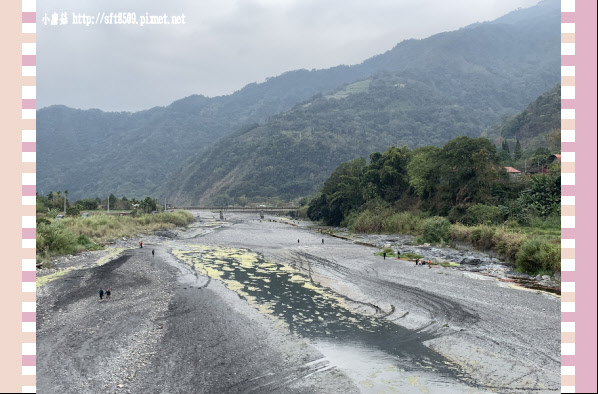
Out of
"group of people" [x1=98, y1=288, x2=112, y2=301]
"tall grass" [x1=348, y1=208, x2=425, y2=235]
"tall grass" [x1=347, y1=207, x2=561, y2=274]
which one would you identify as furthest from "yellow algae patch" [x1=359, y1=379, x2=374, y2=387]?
"tall grass" [x1=348, y1=208, x2=425, y2=235]

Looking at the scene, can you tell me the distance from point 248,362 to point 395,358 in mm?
6749

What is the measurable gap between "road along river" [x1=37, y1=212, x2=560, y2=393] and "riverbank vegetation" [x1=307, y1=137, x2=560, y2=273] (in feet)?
38.5

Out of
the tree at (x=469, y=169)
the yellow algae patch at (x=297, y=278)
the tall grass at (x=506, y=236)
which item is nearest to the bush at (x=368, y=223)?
the tall grass at (x=506, y=236)

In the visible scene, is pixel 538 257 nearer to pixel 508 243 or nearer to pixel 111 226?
pixel 508 243

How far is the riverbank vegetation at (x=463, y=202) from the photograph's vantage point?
154 ft

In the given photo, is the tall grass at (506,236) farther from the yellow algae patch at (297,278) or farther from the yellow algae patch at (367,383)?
the yellow algae patch at (367,383)

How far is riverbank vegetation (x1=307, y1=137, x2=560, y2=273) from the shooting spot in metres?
46.9

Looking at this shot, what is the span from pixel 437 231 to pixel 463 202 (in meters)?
12.4

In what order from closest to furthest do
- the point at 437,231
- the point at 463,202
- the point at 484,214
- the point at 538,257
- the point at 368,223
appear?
the point at 538,257 < the point at 484,214 < the point at 437,231 < the point at 463,202 < the point at 368,223

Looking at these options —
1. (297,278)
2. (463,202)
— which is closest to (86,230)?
(297,278)

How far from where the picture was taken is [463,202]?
72062 millimetres

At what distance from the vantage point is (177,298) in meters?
29.1

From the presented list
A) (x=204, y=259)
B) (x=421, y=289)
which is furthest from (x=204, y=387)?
(x=204, y=259)

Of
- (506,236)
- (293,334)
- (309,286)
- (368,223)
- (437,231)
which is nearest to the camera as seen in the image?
(293,334)
